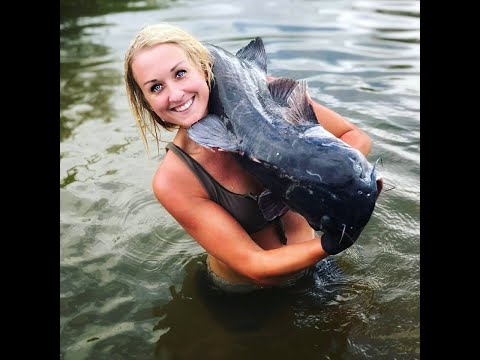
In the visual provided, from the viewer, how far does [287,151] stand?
218 cm

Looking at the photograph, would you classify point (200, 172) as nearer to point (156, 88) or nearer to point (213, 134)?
point (213, 134)

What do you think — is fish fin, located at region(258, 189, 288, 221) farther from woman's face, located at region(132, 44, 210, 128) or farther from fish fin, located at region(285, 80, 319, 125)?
woman's face, located at region(132, 44, 210, 128)

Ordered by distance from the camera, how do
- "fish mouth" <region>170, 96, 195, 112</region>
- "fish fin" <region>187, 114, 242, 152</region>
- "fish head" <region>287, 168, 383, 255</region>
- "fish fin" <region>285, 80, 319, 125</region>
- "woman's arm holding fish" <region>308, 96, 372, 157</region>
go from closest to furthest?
"fish head" <region>287, 168, 383, 255</region>, "fish fin" <region>285, 80, 319, 125</region>, "fish fin" <region>187, 114, 242, 152</region>, "fish mouth" <region>170, 96, 195, 112</region>, "woman's arm holding fish" <region>308, 96, 372, 157</region>

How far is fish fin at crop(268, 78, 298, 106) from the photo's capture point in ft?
8.26

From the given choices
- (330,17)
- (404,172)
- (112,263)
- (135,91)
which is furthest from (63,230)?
(330,17)

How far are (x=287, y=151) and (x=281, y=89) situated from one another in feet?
1.59

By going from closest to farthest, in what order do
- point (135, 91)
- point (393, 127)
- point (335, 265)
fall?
1. point (135, 91)
2. point (335, 265)
3. point (393, 127)

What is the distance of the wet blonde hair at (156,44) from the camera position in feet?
7.82

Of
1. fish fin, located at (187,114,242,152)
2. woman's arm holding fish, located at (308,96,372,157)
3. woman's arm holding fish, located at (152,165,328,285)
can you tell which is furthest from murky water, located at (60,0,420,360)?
fish fin, located at (187,114,242,152)

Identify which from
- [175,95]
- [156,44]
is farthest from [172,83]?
[156,44]
